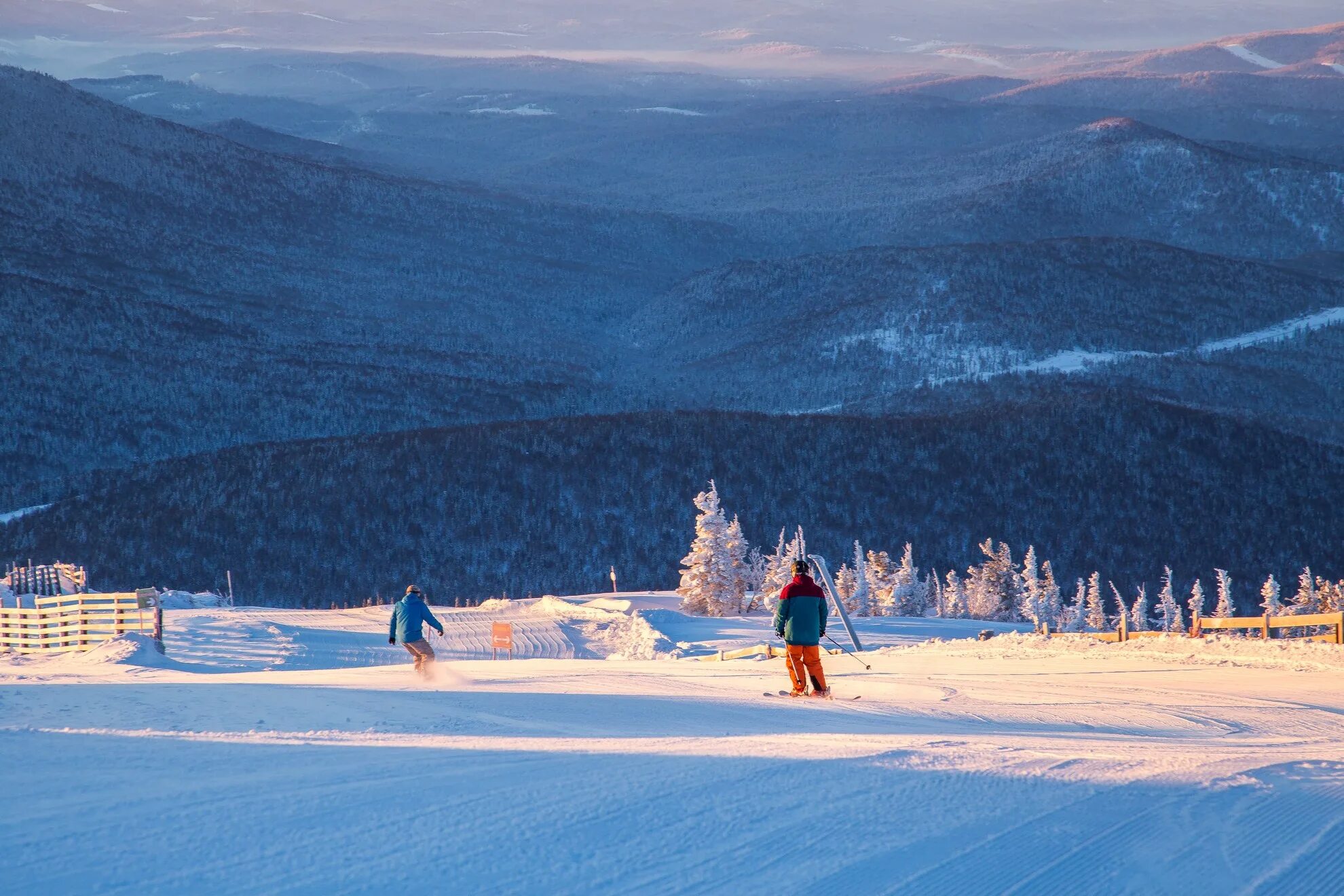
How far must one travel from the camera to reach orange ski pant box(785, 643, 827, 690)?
38.5 ft

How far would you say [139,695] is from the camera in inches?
425

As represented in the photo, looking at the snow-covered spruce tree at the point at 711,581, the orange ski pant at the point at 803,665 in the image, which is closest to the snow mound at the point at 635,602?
the snow-covered spruce tree at the point at 711,581

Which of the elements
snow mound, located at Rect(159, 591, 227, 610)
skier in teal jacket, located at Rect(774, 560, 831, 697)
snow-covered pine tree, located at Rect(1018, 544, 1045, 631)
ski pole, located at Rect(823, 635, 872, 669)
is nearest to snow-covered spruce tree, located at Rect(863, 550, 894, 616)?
snow-covered pine tree, located at Rect(1018, 544, 1045, 631)

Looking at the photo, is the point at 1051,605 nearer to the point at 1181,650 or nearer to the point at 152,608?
the point at 1181,650

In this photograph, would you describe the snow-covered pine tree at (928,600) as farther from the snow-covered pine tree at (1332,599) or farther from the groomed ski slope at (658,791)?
the groomed ski slope at (658,791)

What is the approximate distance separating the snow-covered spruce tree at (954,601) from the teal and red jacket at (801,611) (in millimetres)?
27225

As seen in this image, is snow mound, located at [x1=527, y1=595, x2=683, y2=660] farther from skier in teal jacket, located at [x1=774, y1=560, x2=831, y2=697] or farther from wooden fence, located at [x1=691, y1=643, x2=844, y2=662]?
skier in teal jacket, located at [x1=774, y1=560, x2=831, y2=697]

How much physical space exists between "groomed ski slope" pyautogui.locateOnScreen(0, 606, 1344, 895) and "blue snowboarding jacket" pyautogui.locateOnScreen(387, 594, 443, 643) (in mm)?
2959

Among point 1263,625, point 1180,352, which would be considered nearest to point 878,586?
point 1263,625

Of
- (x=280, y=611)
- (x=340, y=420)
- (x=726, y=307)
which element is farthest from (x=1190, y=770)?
(x=726, y=307)

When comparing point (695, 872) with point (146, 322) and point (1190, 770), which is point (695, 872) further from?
point (146, 322)

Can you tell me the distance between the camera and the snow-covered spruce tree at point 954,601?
1522 inches

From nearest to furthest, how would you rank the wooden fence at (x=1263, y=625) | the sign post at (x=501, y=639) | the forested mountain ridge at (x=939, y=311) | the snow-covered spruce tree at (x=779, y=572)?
1. the wooden fence at (x=1263, y=625)
2. the sign post at (x=501, y=639)
3. the snow-covered spruce tree at (x=779, y=572)
4. the forested mountain ridge at (x=939, y=311)

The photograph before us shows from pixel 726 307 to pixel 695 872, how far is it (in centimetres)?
16705
